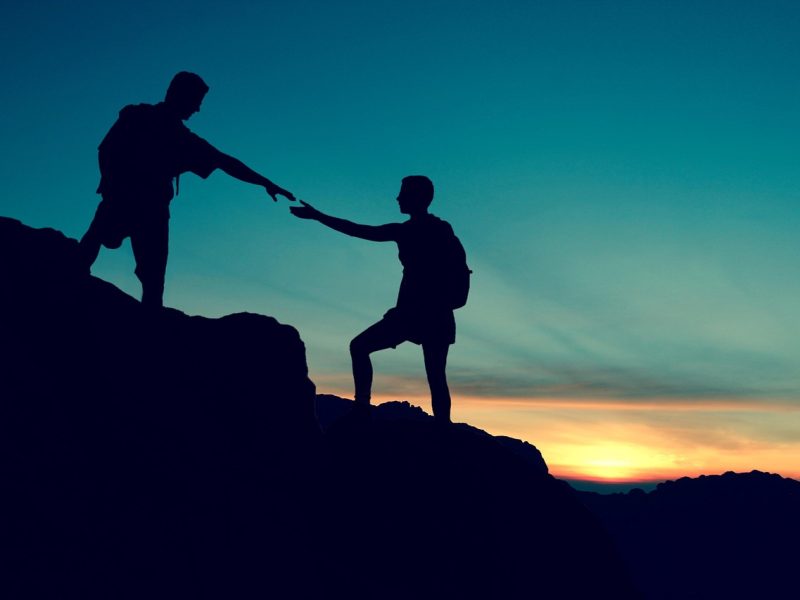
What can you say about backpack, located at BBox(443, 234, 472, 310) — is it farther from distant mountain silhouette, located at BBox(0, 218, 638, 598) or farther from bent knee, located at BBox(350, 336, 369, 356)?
distant mountain silhouette, located at BBox(0, 218, 638, 598)

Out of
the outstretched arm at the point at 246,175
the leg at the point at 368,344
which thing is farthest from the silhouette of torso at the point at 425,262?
the outstretched arm at the point at 246,175

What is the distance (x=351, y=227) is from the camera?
10.5 meters

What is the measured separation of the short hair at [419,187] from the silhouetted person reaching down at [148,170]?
9.21 ft

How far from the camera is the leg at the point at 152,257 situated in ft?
31.8

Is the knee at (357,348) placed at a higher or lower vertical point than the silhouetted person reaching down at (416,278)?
lower

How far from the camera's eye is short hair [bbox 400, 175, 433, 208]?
10462 millimetres

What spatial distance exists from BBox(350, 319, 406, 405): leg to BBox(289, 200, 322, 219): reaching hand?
1942 mm

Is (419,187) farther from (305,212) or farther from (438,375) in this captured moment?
(438,375)

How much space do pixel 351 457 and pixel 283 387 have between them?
5.40 feet

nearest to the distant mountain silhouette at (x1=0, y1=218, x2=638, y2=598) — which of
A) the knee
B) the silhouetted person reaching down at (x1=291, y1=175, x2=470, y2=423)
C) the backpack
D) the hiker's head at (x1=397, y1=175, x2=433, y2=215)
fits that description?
the knee

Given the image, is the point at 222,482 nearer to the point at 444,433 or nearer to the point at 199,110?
the point at 444,433

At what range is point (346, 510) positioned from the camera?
1025 centimetres

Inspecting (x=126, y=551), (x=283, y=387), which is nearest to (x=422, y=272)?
(x=283, y=387)

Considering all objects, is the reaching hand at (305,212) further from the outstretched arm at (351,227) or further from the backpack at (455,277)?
the backpack at (455,277)
